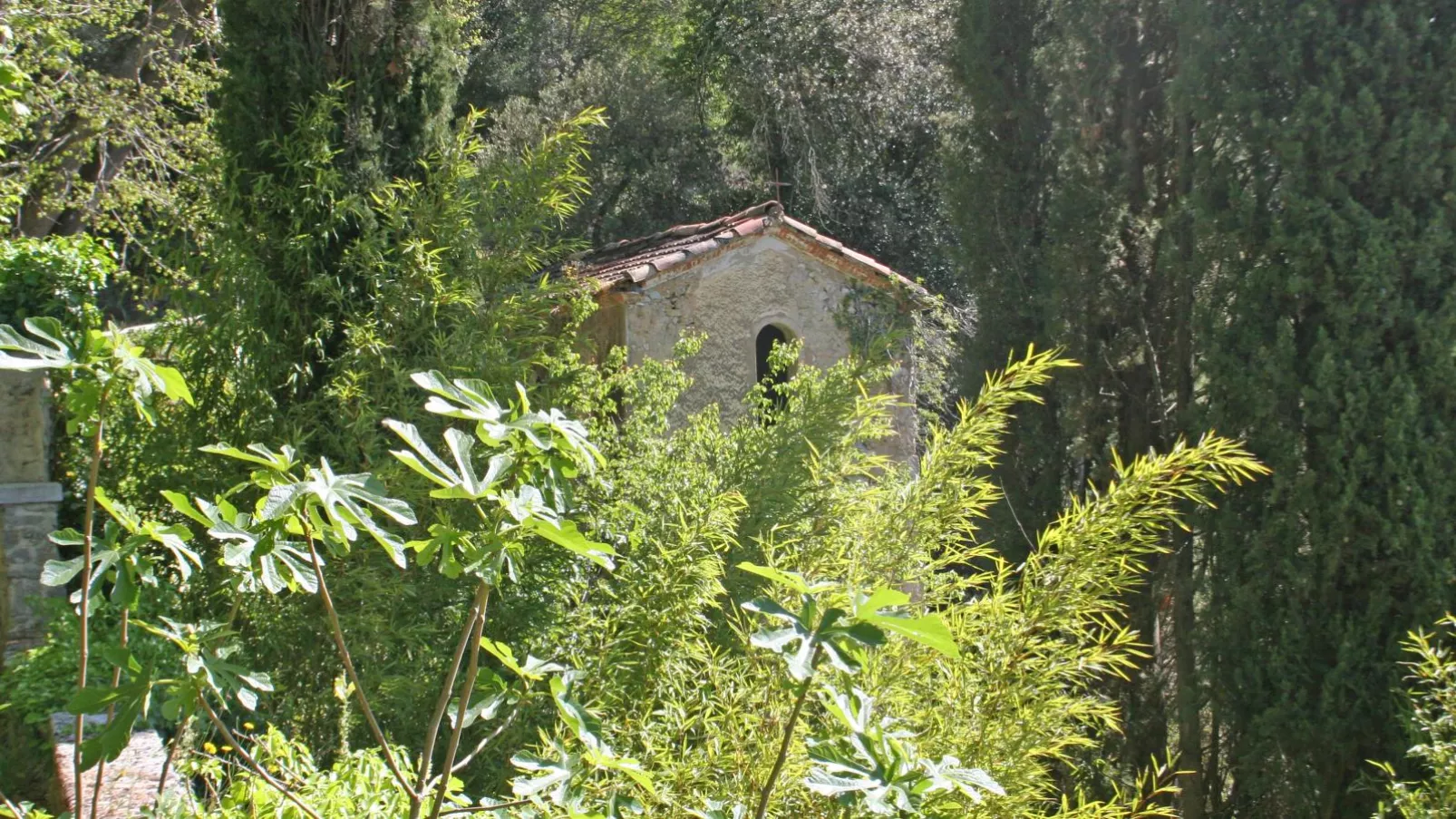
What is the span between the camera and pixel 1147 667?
5.80 m

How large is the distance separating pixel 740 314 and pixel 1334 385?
15.6ft

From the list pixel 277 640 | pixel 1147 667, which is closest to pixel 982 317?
pixel 1147 667

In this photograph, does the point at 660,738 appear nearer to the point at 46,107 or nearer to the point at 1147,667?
the point at 1147,667

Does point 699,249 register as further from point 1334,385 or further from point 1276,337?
point 1334,385

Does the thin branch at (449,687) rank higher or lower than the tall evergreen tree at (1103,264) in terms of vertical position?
lower

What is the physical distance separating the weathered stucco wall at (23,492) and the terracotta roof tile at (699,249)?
333 centimetres

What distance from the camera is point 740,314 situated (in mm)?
8781

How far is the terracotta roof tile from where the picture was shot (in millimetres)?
8242

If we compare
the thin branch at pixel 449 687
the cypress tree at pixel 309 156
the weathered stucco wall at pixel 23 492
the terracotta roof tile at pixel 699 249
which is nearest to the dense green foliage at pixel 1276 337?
the terracotta roof tile at pixel 699 249

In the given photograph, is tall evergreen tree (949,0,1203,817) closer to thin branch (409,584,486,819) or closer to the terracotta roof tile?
the terracotta roof tile

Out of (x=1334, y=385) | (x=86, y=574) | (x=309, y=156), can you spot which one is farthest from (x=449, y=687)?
(x=1334, y=385)

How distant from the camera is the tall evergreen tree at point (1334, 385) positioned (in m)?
4.51

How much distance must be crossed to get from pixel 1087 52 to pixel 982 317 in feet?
4.92

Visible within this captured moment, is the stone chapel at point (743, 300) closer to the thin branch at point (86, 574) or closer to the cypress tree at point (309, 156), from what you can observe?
the cypress tree at point (309, 156)
